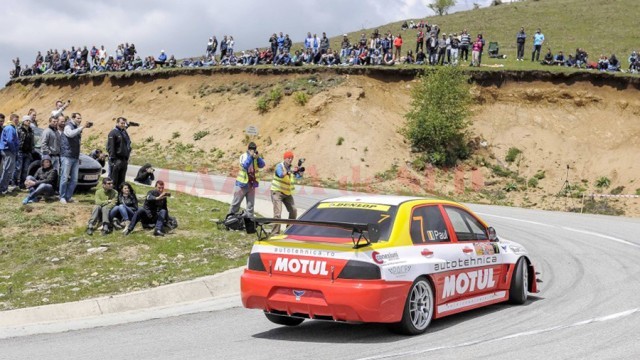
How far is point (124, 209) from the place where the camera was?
14.9 m

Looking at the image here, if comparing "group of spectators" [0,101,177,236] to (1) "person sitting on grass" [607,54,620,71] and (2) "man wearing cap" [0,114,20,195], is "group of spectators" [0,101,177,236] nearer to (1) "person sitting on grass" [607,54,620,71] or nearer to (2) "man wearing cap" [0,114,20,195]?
(2) "man wearing cap" [0,114,20,195]

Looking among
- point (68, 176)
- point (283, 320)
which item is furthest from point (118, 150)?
point (283, 320)

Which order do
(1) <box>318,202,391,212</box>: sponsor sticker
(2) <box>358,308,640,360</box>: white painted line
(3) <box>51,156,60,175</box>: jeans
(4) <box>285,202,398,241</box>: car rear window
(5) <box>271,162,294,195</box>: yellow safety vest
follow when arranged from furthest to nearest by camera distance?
(3) <box>51,156,60,175</box>: jeans → (5) <box>271,162,294,195</box>: yellow safety vest → (1) <box>318,202,391,212</box>: sponsor sticker → (4) <box>285,202,398,241</box>: car rear window → (2) <box>358,308,640,360</box>: white painted line

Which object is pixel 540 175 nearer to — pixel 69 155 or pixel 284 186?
pixel 284 186

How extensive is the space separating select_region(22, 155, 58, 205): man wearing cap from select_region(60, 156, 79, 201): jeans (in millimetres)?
297

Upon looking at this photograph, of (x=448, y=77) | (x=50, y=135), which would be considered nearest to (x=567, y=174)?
(x=448, y=77)

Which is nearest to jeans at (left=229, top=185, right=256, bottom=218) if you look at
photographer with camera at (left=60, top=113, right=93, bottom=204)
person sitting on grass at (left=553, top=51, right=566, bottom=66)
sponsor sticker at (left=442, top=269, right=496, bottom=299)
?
photographer with camera at (left=60, top=113, right=93, bottom=204)

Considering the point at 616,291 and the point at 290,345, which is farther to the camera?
the point at 616,291

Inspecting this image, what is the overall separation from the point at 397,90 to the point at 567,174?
1019 cm

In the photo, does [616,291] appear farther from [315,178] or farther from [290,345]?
[315,178]

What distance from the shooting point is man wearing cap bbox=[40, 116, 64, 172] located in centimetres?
1673

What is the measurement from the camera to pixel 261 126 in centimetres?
4162

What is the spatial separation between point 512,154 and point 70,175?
26.1m

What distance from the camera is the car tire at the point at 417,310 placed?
8.09 meters
